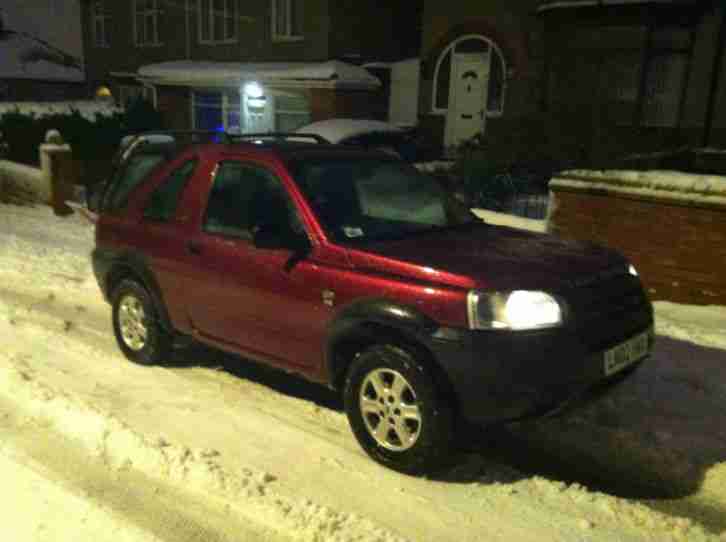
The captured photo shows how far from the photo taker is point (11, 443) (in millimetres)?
4160

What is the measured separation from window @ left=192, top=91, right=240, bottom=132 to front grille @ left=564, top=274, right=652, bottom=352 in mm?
20855

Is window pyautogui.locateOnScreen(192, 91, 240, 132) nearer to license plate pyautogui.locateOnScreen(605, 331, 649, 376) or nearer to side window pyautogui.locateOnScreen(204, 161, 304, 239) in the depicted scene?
side window pyautogui.locateOnScreen(204, 161, 304, 239)

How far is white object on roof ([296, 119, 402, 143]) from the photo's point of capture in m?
17.2

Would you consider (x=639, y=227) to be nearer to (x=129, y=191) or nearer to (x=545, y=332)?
(x=545, y=332)

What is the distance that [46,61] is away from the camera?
37125mm

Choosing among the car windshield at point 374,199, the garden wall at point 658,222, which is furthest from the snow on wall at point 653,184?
the car windshield at point 374,199

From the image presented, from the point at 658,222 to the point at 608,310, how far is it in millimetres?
3820

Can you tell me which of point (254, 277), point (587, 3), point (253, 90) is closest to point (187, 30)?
point (253, 90)

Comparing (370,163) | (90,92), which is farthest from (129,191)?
(90,92)

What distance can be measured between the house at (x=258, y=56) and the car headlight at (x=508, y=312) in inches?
659

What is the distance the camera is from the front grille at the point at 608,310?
3.67 meters

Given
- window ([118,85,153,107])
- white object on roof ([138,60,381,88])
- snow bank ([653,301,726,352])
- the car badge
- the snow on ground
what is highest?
white object on roof ([138,60,381,88])

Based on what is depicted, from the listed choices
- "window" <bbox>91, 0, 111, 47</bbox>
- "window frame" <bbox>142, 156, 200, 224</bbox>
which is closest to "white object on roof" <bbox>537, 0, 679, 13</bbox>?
"window frame" <bbox>142, 156, 200, 224</bbox>

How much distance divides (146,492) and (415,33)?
A: 863 inches
